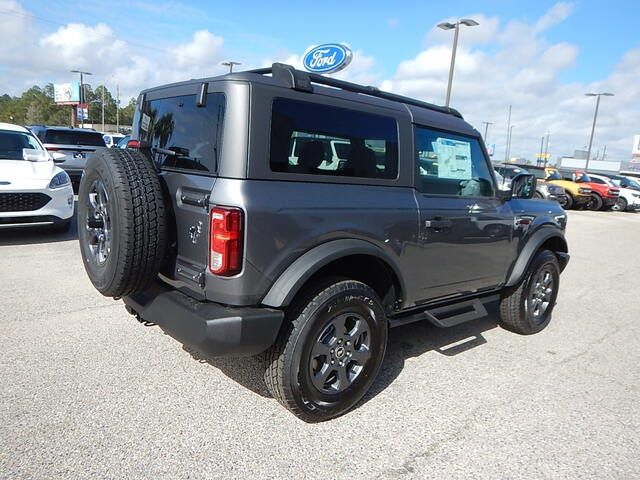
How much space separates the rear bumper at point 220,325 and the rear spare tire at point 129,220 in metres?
0.25

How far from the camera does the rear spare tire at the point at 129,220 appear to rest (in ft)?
8.45

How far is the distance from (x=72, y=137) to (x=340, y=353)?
11792mm

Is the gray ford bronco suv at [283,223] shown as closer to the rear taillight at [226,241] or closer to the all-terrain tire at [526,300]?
the rear taillight at [226,241]

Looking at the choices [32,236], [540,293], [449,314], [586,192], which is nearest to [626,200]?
[586,192]

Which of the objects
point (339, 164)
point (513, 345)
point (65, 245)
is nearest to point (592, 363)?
point (513, 345)

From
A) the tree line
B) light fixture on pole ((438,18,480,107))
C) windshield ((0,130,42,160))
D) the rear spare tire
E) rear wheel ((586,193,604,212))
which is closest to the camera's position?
the rear spare tire

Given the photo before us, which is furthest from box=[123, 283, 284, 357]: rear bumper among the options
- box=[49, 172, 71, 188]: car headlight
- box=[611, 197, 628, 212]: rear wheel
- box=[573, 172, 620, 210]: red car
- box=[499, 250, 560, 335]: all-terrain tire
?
box=[611, 197, 628, 212]: rear wheel

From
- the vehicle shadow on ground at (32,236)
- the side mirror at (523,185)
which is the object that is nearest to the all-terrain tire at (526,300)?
the side mirror at (523,185)

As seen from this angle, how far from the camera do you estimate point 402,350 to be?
4066mm

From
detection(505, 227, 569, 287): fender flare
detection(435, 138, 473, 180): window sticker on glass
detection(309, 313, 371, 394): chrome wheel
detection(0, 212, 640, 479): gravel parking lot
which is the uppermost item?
detection(435, 138, 473, 180): window sticker on glass

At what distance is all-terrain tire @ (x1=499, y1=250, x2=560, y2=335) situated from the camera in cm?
449

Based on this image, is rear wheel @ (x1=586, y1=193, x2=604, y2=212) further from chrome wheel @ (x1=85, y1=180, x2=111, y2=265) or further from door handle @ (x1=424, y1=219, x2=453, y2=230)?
chrome wheel @ (x1=85, y1=180, x2=111, y2=265)

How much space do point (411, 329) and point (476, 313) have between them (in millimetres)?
885

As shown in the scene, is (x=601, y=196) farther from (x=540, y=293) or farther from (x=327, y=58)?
(x=540, y=293)
